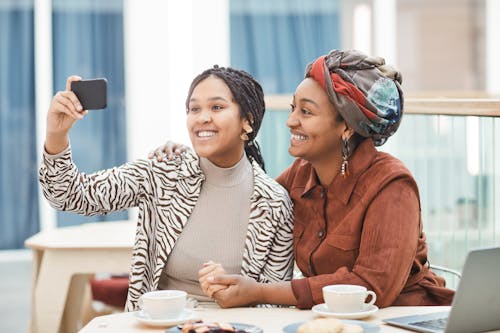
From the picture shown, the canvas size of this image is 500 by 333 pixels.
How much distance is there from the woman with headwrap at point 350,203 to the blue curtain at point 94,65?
4748 millimetres

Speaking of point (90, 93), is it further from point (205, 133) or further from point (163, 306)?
point (163, 306)

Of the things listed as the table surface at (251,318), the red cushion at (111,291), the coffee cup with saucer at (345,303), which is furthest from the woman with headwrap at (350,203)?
the red cushion at (111,291)

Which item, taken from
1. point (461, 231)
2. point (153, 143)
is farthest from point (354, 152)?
point (153, 143)

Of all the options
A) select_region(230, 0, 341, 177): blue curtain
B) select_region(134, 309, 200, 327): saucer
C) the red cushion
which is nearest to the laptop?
select_region(134, 309, 200, 327): saucer

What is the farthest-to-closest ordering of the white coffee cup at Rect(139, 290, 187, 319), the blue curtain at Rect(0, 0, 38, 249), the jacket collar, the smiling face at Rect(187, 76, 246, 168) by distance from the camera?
the blue curtain at Rect(0, 0, 38, 249) < the smiling face at Rect(187, 76, 246, 168) < the jacket collar < the white coffee cup at Rect(139, 290, 187, 319)

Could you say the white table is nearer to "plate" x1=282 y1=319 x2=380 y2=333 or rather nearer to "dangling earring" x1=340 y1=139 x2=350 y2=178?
"dangling earring" x1=340 y1=139 x2=350 y2=178

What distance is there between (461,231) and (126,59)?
4.22 meters

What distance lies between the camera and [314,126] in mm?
2402

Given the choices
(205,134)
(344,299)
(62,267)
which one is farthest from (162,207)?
(62,267)

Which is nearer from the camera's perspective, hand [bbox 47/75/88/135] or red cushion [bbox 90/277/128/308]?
hand [bbox 47/75/88/135]

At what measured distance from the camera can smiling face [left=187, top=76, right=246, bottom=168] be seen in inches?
97.0

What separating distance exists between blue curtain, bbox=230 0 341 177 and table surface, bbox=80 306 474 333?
212 inches

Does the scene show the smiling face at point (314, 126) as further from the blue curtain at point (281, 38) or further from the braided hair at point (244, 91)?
the blue curtain at point (281, 38)

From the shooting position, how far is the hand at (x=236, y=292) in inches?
84.4
